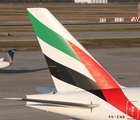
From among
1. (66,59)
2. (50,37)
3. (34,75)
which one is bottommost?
(66,59)

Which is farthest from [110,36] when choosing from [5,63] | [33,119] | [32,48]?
[33,119]

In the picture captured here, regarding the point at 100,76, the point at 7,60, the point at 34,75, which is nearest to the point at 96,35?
the point at 7,60

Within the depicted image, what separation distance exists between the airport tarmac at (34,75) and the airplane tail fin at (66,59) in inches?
316

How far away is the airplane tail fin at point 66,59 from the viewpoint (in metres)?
19.8

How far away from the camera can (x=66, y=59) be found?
65.2 ft

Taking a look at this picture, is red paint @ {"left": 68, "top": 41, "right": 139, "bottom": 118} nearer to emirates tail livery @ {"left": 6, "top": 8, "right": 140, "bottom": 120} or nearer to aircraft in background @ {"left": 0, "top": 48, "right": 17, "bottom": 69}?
emirates tail livery @ {"left": 6, "top": 8, "right": 140, "bottom": 120}

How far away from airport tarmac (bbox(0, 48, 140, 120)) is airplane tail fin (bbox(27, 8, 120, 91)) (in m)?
8.04

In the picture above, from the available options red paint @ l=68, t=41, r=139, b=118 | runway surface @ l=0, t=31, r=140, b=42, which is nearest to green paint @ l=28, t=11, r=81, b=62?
red paint @ l=68, t=41, r=139, b=118

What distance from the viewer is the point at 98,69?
20.0m

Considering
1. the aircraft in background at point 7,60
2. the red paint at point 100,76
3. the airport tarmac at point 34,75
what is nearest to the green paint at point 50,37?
the red paint at point 100,76

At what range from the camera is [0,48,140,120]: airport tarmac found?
29.3m

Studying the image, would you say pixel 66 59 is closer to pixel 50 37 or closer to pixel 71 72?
pixel 71 72

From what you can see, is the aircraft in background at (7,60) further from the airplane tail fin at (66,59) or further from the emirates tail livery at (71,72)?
the airplane tail fin at (66,59)

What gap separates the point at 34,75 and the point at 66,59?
27202 millimetres
